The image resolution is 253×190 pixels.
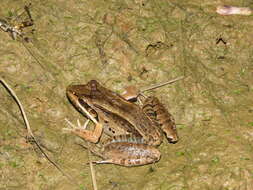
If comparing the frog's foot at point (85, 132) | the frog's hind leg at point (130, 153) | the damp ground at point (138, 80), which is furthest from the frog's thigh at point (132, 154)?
the frog's foot at point (85, 132)

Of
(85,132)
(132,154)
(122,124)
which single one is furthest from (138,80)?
(132,154)

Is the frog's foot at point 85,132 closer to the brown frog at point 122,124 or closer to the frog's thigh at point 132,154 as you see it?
the brown frog at point 122,124

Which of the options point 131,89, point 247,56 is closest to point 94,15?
point 131,89

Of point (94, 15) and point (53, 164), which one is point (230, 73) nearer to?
point (94, 15)

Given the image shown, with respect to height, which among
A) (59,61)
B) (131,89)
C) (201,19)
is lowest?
(131,89)

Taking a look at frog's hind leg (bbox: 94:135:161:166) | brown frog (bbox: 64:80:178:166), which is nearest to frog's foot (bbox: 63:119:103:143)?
brown frog (bbox: 64:80:178:166)

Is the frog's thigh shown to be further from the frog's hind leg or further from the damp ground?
the damp ground

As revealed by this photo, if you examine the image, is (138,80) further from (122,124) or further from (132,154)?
(132,154)

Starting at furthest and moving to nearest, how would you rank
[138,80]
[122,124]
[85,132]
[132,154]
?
[138,80]
[122,124]
[85,132]
[132,154]
